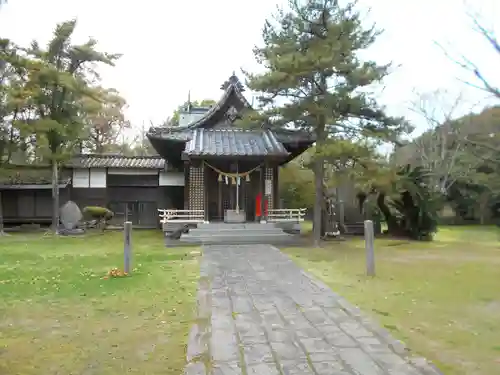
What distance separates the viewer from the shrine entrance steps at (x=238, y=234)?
15.4 metres

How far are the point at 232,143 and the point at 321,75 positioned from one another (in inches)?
193

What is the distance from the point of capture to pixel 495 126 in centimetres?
2878

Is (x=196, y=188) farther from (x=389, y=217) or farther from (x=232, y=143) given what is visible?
(x=389, y=217)

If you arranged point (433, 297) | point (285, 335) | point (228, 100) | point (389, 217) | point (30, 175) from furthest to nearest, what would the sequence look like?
point (30, 175) → point (389, 217) → point (228, 100) → point (433, 297) → point (285, 335)

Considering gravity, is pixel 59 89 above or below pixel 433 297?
above

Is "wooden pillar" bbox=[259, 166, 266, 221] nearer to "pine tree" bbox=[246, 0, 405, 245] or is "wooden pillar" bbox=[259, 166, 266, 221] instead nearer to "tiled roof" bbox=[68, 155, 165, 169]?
"pine tree" bbox=[246, 0, 405, 245]

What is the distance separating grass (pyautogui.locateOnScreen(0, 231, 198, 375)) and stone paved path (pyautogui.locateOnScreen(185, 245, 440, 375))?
305 mm

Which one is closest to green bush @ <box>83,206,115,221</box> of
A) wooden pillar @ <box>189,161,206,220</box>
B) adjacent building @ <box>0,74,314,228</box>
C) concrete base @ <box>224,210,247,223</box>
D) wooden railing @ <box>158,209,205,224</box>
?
adjacent building @ <box>0,74,314,228</box>

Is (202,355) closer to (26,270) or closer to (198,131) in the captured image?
(26,270)

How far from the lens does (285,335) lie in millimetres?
4812

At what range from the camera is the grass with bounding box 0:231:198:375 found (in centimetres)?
409

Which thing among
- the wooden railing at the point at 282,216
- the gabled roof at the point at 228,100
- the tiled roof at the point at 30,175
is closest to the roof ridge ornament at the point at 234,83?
the gabled roof at the point at 228,100

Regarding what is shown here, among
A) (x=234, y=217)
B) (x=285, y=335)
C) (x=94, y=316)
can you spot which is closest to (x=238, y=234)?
(x=234, y=217)

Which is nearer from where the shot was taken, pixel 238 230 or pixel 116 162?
pixel 238 230
